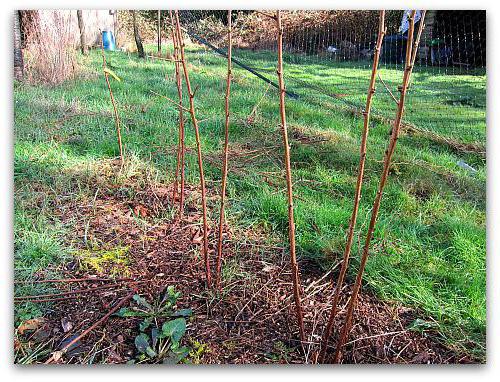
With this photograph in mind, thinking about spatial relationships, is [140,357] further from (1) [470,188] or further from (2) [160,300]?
(1) [470,188]

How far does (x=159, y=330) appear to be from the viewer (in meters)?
1.39

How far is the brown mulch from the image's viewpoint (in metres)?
1.36

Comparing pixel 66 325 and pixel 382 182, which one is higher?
pixel 382 182

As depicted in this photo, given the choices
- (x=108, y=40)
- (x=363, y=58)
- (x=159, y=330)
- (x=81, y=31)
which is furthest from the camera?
(x=363, y=58)

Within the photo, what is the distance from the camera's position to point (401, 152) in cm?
221

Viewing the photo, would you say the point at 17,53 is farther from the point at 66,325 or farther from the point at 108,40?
the point at 66,325

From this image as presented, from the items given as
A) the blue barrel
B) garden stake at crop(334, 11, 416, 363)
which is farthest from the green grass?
garden stake at crop(334, 11, 416, 363)

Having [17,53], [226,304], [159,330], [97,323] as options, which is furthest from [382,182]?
[17,53]

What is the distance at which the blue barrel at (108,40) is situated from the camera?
6.78 ft

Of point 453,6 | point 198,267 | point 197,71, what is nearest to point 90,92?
point 197,71

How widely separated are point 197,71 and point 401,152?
1144mm

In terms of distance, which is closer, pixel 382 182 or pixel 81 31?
pixel 382 182

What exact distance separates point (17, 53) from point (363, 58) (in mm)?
1647

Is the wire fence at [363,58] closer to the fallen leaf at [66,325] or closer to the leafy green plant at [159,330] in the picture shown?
the leafy green plant at [159,330]
